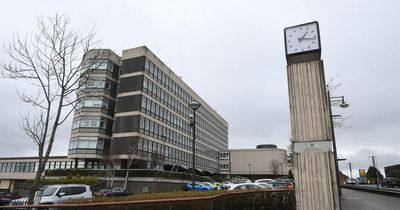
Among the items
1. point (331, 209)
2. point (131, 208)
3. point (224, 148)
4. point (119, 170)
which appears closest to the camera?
point (331, 209)

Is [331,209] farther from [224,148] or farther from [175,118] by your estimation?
[224,148]

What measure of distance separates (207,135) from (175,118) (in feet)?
86.4

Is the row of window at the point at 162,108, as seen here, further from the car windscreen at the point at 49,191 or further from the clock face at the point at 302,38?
the clock face at the point at 302,38

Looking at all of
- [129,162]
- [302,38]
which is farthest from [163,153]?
[302,38]

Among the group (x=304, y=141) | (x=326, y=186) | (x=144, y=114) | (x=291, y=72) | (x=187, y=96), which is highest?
(x=187, y=96)

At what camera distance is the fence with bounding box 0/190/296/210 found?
8.65m

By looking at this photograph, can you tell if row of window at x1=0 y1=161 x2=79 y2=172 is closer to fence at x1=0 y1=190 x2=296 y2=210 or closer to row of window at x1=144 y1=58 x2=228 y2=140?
row of window at x1=144 y1=58 x2=228 y2=140

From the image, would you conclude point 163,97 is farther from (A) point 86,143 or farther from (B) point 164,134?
(A) point 86,143

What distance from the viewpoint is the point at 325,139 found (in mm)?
7203

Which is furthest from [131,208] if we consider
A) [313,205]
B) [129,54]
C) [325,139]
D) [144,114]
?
[129,54]

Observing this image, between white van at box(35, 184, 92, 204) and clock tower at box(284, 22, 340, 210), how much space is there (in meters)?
14.3

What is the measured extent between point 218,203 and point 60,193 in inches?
476

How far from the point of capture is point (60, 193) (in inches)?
734

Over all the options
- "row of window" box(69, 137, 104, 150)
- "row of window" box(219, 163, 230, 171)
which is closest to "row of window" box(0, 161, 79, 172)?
"row of window" box(69, 137, 104, 150)
